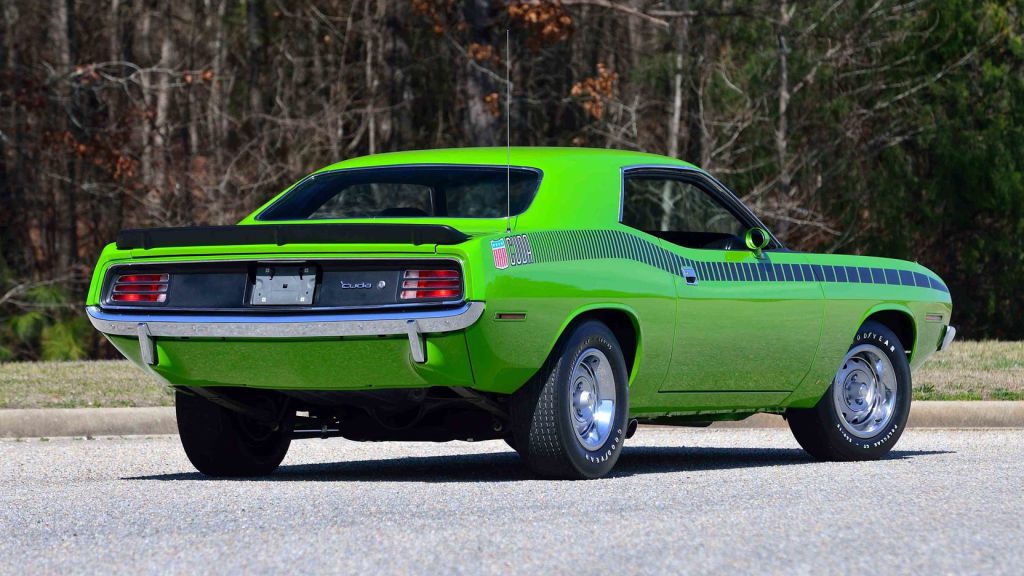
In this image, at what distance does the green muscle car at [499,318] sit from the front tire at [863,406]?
0.04ft

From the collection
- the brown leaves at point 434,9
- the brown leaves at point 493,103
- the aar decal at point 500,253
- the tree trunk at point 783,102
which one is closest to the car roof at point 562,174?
the aar decal at point 500,253

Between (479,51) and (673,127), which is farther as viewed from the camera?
(673,127)

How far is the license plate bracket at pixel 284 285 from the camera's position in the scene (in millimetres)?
7406

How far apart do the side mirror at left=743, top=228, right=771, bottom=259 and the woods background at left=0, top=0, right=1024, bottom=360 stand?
533 inches

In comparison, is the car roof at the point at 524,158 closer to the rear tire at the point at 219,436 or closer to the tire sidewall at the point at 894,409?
the rear tire at the point at 219,436

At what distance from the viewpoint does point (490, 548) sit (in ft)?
19.3

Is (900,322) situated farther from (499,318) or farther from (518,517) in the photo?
(518,517)

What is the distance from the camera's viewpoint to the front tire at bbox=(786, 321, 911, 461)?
9.43 metres

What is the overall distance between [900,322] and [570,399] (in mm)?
→ 2895

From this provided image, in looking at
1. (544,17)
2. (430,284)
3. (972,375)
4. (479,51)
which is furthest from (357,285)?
(544,17)

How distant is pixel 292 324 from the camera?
7.37m

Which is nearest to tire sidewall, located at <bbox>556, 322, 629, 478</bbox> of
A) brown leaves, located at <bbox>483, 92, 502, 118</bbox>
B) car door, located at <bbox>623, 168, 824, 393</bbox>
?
car door, located at <bbox>623, 168, 824, 393</bbox>

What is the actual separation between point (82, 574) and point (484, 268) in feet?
7.60

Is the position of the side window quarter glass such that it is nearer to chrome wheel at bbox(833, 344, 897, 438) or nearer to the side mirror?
chrome wheel at bbox(833, 344, 897, 438)
